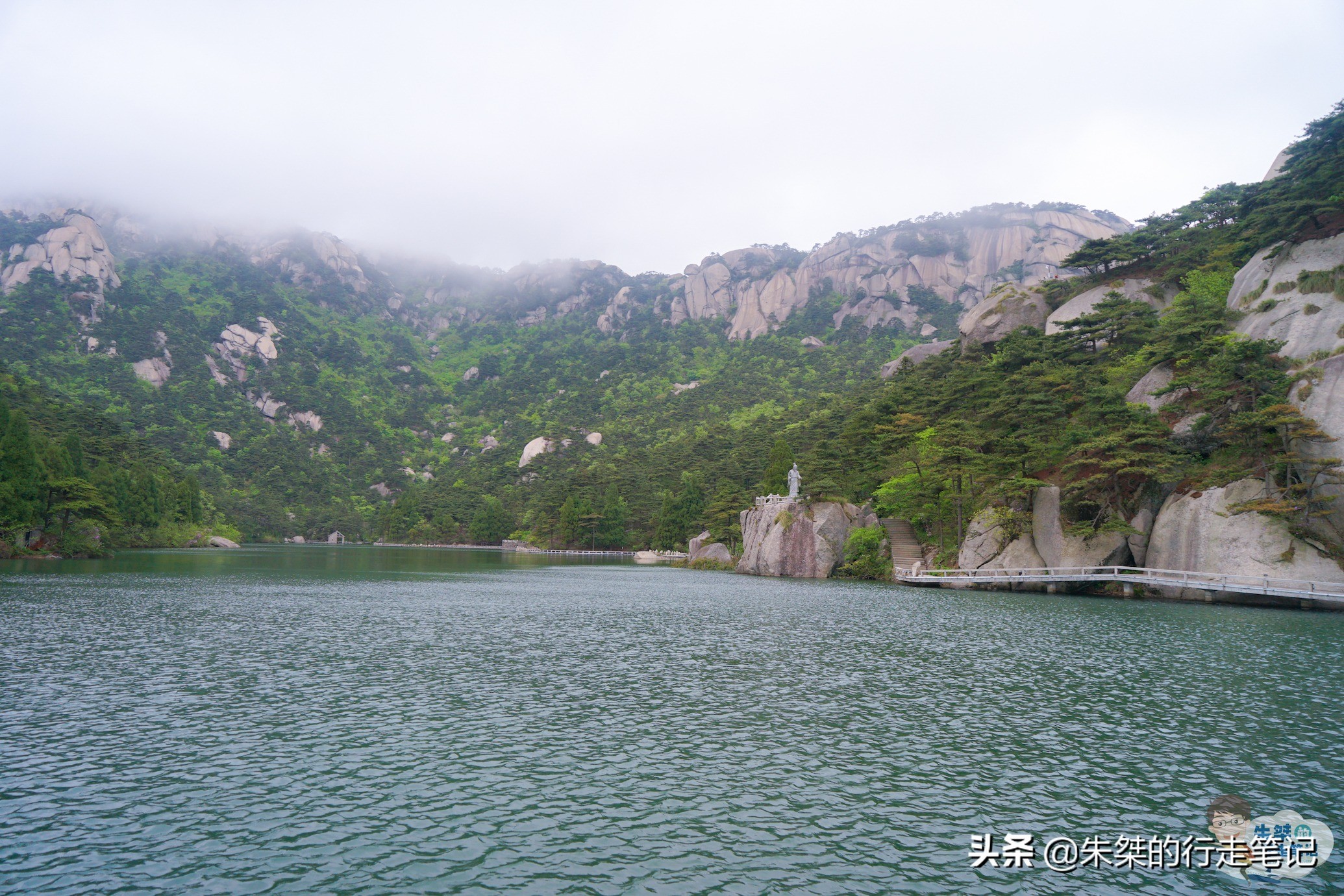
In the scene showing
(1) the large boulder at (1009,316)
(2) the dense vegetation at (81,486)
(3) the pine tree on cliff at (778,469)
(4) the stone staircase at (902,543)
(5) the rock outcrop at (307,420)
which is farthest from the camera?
(5) the rock outcrop at (307,420)

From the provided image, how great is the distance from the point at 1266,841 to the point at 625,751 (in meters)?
10.9

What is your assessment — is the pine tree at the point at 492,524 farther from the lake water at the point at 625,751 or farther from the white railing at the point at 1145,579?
the lake water at the point at 625,751

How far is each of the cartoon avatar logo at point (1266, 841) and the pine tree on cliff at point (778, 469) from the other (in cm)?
6796

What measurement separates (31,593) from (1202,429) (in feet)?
225

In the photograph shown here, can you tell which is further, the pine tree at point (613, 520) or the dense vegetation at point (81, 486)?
the pine tree at point (613, 520)

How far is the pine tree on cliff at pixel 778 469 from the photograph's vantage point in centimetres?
8181

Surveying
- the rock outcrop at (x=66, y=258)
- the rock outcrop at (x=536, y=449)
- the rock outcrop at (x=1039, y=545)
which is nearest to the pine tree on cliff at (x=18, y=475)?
the rock outcrop at (x=1039, y=545)

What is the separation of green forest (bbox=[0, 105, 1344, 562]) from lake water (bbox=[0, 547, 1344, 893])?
60.0 ft

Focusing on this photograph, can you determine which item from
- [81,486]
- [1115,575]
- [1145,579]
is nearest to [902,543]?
[1115,575]

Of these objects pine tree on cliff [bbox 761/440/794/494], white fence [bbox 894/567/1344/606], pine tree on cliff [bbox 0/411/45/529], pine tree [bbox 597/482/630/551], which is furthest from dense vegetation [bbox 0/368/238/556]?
white fence [bbox 894/567/1344/606]

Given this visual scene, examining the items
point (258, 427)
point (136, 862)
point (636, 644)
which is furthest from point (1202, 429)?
point (258, 427)

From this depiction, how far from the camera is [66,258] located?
608 ft

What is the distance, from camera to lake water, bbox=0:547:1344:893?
10000 millimetres

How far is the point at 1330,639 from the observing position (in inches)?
1167
